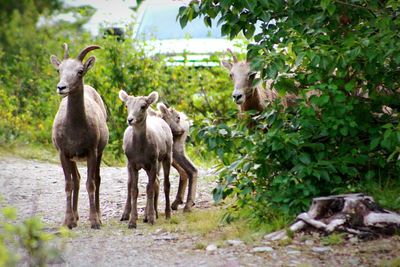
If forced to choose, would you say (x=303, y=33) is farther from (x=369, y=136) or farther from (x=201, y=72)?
(x=201, y=72)

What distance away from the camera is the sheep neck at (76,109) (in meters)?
9.06

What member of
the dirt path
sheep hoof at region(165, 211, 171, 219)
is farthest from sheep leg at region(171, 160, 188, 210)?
sheep hoof at region(165, 211, 171, 219)

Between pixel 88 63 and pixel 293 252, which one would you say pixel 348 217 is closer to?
pixel 293 252

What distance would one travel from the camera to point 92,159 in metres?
9.12

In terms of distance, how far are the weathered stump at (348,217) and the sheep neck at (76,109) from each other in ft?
8.38

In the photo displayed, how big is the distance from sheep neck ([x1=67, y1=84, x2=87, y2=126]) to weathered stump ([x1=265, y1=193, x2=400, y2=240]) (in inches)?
101

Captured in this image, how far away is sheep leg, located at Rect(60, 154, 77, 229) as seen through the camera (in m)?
8.89

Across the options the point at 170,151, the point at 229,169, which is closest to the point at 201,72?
the point at 170,151

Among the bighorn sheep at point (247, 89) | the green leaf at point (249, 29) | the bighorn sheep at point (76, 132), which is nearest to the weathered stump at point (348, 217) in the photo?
the green leaf at point (249, 29)

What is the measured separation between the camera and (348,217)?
23.9ft

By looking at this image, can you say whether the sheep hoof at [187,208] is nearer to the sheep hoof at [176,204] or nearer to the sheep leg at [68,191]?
the sheep hoof at [176,204]

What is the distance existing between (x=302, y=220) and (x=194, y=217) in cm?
199

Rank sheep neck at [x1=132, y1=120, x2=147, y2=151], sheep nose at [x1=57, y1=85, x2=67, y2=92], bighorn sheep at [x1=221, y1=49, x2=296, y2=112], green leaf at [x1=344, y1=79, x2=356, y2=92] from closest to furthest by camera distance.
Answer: green leaf at [x1=344, y1=79, x2=356, y2=92] < sheep nose at [x1=57, y1=85, x2=67, y2=92] < sheep neck at [x1=132, y1=120, x2=147, y2=151] < bighorn sheep at [x1=221, y1=49, x2=296, y2=112]

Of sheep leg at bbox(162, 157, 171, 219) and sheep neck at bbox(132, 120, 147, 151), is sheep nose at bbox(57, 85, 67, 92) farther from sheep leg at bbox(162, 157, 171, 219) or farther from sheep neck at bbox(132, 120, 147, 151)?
sheep leg at bbox(162, 157, 171, 219)
